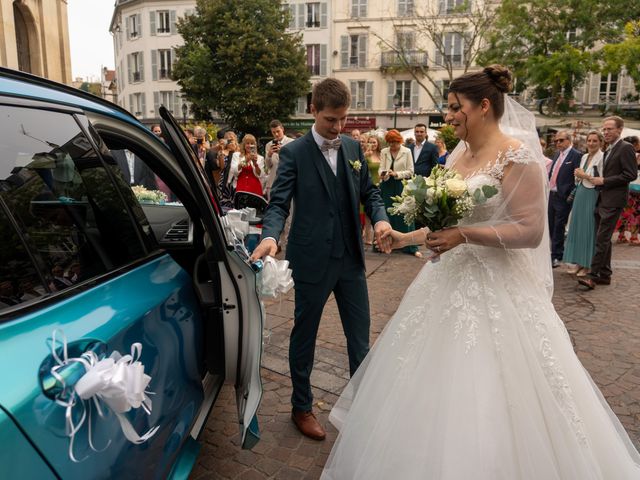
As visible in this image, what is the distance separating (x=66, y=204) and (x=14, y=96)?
378 millimetres

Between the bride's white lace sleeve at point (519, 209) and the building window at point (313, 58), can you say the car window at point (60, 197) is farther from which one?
the building window at point (313, 58)

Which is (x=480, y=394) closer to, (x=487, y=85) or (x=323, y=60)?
(x=487, y=85)

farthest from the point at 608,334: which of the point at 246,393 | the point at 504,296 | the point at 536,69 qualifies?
the point at 536,69

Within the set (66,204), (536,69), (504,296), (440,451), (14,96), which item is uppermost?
(536,69)

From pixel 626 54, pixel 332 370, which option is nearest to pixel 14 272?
pixel 332 370

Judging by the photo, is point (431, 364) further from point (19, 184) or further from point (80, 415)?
point (19, 184)

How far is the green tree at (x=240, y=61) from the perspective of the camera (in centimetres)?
3134

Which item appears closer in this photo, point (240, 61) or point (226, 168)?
point (226, 168)

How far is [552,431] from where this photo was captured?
2107 mm

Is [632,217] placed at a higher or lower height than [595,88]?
lower

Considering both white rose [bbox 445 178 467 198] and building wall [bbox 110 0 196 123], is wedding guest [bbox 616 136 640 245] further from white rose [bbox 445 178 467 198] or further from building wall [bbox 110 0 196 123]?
building wall [bbox 110 0 196 123]

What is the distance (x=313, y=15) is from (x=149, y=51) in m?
14.6

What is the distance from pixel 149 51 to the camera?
42156 mm

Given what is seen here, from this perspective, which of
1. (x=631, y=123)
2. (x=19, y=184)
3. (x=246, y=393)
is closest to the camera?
(x=19, y=184)
